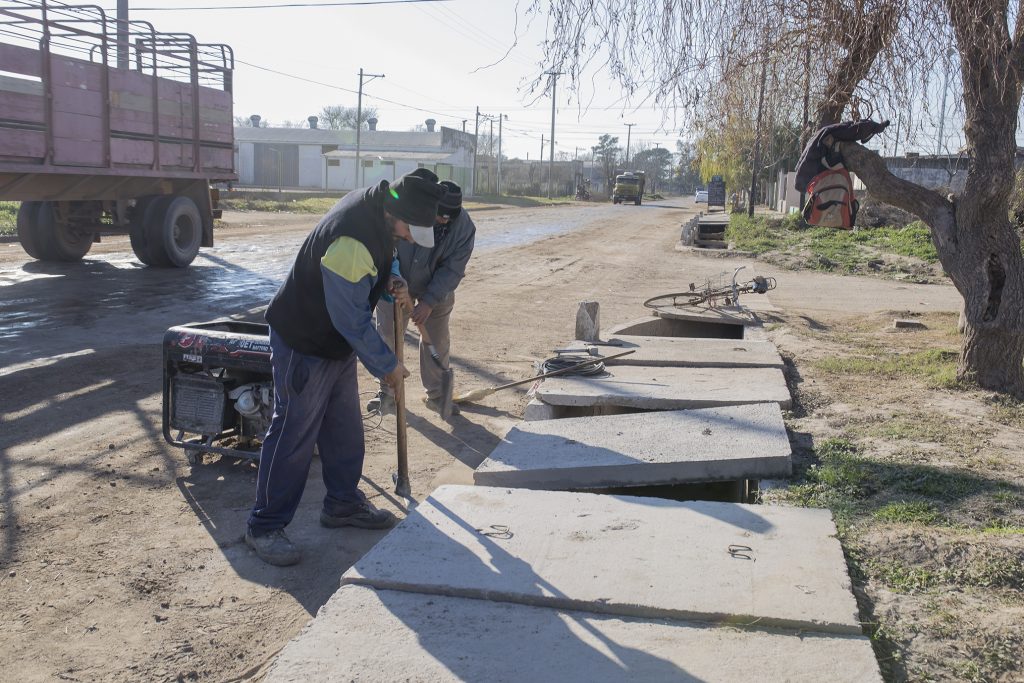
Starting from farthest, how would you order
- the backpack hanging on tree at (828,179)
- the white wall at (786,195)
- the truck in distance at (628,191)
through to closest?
the truck in distance at (628,191)
the white wall at (786,195)
the backpack hanging on tree at (828,179)

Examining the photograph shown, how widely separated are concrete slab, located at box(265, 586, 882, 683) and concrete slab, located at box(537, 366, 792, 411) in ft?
10.5

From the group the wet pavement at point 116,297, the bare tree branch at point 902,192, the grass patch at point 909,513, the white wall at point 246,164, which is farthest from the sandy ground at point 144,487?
the white wall at point 246,164

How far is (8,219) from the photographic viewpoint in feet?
71.2

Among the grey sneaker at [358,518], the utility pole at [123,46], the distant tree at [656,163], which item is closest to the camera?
the grey sneaker at [358,518]

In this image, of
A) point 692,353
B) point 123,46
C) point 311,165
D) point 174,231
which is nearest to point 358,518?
point 692,353

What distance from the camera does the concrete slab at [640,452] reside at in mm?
4914

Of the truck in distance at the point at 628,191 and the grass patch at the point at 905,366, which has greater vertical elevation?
the truck in distance at the point at 628,191

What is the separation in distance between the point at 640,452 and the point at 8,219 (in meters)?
20.9

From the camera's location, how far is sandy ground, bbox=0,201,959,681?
11.4 ft

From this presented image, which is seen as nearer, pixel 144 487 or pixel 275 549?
pixel 275 549

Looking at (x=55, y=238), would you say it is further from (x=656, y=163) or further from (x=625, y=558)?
(x=656, y=163)

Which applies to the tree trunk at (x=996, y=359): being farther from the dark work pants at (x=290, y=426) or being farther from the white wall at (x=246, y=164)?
the white wall at (x=246, y=164)

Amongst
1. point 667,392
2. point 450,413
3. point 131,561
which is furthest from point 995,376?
point 131,561

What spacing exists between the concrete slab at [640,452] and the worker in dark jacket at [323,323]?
1.03 meters
